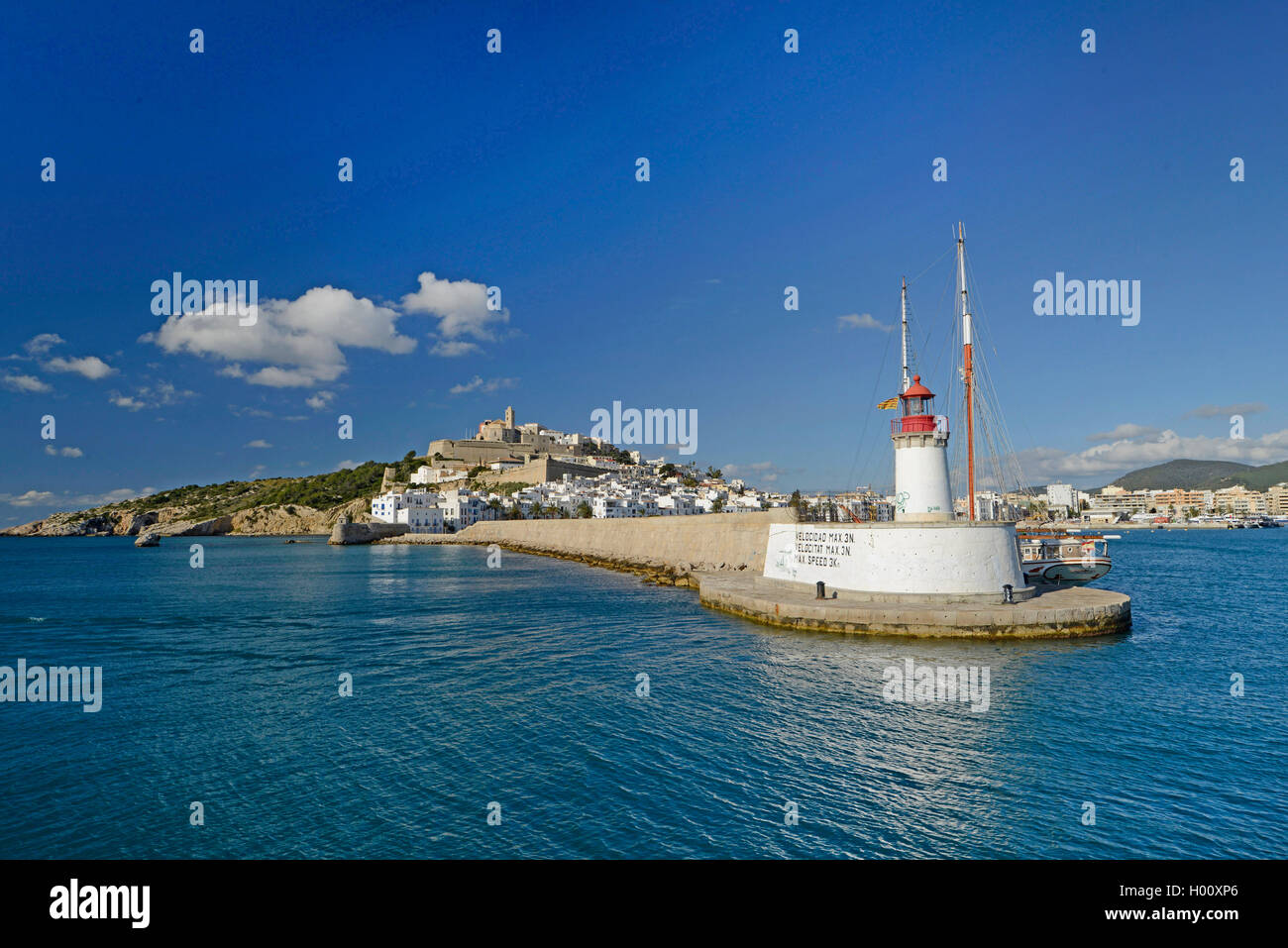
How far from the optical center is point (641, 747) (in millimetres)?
10648

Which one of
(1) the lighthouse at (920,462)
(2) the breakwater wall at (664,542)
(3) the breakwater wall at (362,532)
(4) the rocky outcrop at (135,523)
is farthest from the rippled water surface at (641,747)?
(4) the rocky outcrop at (135,523)

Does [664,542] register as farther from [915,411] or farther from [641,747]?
[641,747]

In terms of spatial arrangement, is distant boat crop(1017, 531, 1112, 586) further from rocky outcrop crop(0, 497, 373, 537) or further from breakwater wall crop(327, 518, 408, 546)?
rocky outcrop crop(0, 497, 373, 537)

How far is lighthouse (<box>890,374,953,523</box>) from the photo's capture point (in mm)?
21359

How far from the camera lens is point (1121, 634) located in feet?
62.5

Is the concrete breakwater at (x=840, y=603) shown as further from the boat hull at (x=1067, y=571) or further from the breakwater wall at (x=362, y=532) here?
the breakwater wall at (x=362, y=532)

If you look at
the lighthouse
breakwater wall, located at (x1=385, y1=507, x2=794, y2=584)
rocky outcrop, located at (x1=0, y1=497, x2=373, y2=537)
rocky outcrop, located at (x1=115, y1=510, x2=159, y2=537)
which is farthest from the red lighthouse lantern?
rocky outcrop, located at (x1=115, y1=510, x2=159, y2=537)

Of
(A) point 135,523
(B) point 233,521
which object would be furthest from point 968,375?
(A) point 135,523

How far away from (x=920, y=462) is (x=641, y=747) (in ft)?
50.3

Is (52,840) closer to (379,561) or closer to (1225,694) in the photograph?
(1225,694)
